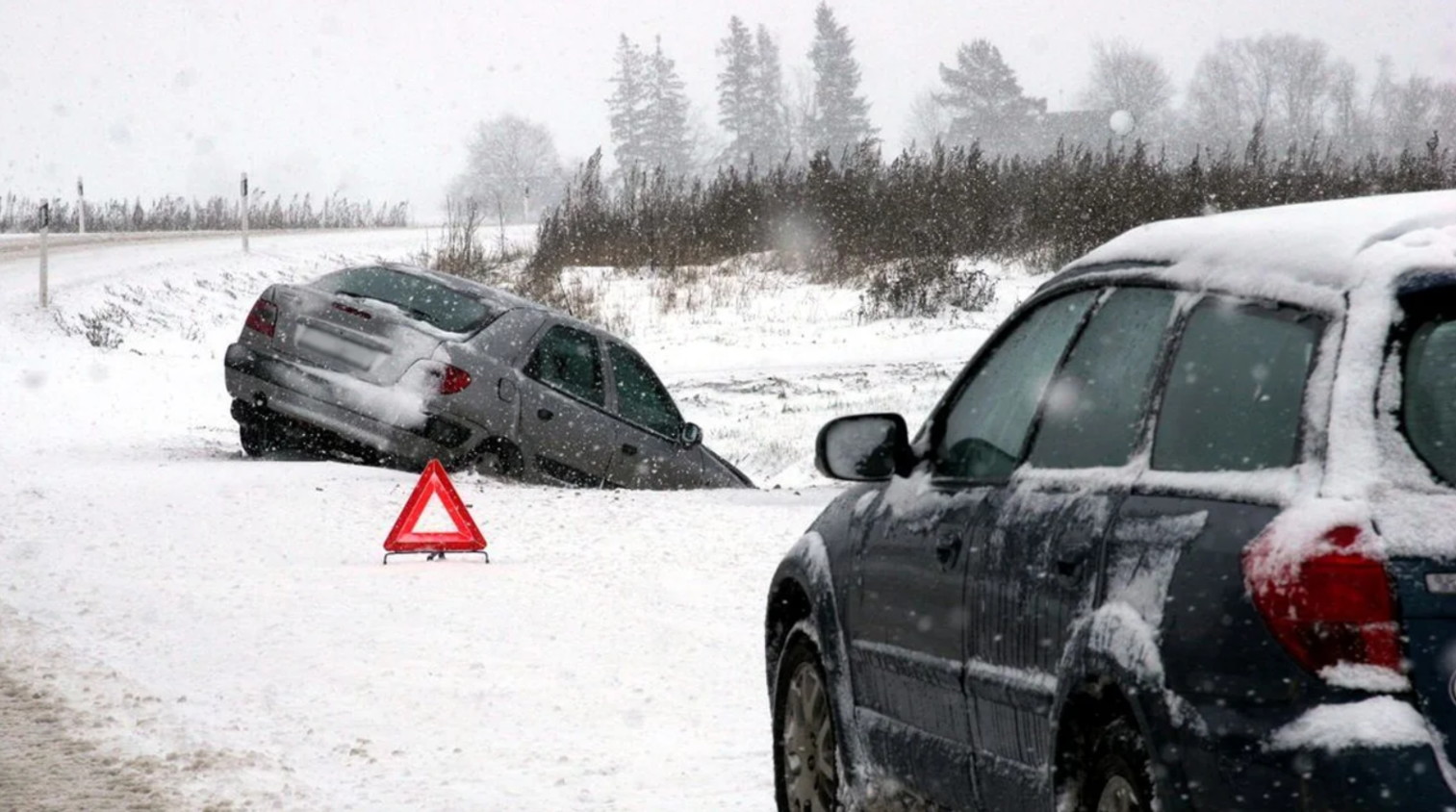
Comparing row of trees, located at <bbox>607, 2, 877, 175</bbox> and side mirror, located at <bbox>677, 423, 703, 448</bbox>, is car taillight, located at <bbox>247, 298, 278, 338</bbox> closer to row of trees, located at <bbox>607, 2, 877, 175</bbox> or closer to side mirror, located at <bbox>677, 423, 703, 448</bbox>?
side mirror, located at <bbox>677, 423, 703, 448</bbox>

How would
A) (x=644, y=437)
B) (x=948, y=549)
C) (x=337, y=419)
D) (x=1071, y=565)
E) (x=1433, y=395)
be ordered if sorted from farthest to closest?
(x=644, y=437) < (x=337, y=419) < (x=948, y=549) < (x=1071, y=565) < (x=1433, y=395)

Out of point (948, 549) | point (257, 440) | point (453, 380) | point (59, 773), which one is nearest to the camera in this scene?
point (948, 549)

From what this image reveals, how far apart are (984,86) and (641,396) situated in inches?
4346

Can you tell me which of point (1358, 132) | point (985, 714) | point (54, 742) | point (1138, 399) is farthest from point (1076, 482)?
point (1358, 132)

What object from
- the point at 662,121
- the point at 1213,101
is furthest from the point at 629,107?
the point at 1213,101

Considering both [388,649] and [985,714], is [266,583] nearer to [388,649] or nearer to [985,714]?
[388,649]

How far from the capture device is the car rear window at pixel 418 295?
51.6 ft

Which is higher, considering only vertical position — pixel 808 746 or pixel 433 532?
pixel 808 746

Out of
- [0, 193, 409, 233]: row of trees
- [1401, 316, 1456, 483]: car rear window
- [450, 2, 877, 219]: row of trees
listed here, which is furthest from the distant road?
[450, 2, 877, 219]: row of trees

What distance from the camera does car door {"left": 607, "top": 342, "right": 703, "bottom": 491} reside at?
16.4 m

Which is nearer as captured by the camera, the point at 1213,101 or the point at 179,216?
the point at 179,216

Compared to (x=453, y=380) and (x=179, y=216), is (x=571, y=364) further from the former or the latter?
(x=179, y=216)

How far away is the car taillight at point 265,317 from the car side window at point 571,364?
192 cm

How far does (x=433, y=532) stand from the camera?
12.3 meters
